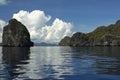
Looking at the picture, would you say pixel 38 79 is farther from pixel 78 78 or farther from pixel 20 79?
pixel 78 78

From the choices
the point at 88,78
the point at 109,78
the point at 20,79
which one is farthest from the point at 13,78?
the point at 109,78

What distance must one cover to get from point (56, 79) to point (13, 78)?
6843mm

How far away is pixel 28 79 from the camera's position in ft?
143

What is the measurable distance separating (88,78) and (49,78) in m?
6.22

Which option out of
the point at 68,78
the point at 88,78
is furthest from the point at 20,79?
the point at 88,78

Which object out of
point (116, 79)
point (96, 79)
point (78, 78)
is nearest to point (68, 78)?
point (78, 78)

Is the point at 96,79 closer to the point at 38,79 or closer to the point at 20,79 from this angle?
the point at 38,79

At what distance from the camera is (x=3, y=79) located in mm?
43281

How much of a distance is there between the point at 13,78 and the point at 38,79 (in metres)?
4.07

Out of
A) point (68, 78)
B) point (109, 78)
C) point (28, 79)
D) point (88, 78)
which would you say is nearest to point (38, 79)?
point (28, 79)

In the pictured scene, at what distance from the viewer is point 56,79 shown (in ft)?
143

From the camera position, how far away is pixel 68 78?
44.8 metres

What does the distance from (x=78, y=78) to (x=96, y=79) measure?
2892 millimetres

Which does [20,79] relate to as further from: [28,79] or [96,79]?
[96,79]
